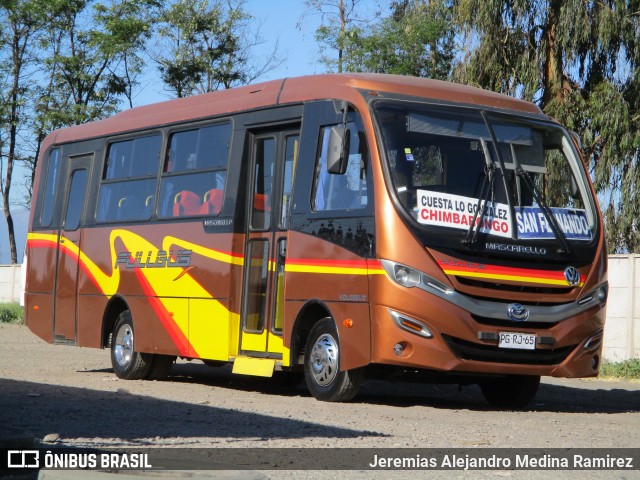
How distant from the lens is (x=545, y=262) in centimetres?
1342

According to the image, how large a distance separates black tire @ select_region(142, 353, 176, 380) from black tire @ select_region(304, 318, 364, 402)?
13.3ft

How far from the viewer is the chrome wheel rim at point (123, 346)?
17.7 meters

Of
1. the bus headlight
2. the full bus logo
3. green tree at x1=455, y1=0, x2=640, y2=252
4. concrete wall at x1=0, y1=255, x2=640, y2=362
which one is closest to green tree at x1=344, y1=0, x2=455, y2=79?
green tree at x1=455, y1=0, x2=640, y2=252

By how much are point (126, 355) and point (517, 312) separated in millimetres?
6626

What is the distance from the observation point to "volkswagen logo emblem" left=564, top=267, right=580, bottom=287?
44.3 ft

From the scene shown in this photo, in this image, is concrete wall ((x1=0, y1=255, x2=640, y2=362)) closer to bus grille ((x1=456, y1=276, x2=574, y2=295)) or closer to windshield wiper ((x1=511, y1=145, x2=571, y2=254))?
windshield wiper ((x1=511, y1=145, x2=571, y2=254))

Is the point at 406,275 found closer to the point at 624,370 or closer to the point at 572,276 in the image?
the point at 572,276

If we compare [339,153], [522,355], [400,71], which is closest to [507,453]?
[522,355]

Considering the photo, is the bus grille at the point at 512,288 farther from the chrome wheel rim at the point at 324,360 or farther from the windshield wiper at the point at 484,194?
the chrome wheel rim at the point at 324,360

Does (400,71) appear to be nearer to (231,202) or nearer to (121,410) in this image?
(231,202)

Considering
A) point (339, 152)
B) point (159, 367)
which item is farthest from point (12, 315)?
point (339, 152)

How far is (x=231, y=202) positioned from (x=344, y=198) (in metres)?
2.28

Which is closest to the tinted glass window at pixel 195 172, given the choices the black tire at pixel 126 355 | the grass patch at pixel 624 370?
the black tire at pixel 126 355

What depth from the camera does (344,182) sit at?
13.7 meters
